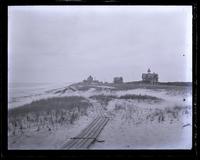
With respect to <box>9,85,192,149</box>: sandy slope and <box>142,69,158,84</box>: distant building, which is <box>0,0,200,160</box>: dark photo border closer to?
<box>9,85,192,149</box>: sandy slope

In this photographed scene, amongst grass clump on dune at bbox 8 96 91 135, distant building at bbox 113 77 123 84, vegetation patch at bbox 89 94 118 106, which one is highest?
distant building at bbox 113 77 123 84

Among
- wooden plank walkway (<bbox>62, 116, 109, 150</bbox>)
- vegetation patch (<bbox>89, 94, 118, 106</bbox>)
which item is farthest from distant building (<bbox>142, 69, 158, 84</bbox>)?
wooden plank walkway (<bbox>62, 116, 109, 150</bbox>)

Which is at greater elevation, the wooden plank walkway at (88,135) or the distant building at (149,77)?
the distant building at (149,77)

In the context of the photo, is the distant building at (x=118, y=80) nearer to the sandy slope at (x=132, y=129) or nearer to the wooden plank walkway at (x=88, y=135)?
the sandy slope at (x=132, y=129)

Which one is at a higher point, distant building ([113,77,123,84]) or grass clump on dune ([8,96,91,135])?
distant building ([113,77,123,84])

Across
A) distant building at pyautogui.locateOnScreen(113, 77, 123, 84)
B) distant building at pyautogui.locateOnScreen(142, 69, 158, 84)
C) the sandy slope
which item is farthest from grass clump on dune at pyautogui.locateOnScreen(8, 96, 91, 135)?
distant building at pyautogui.locateOnScreen(142, 69, 158, 84)

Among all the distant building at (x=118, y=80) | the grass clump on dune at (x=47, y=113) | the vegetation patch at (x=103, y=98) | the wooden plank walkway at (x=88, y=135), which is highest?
the distant building at (x=118, y=80)
